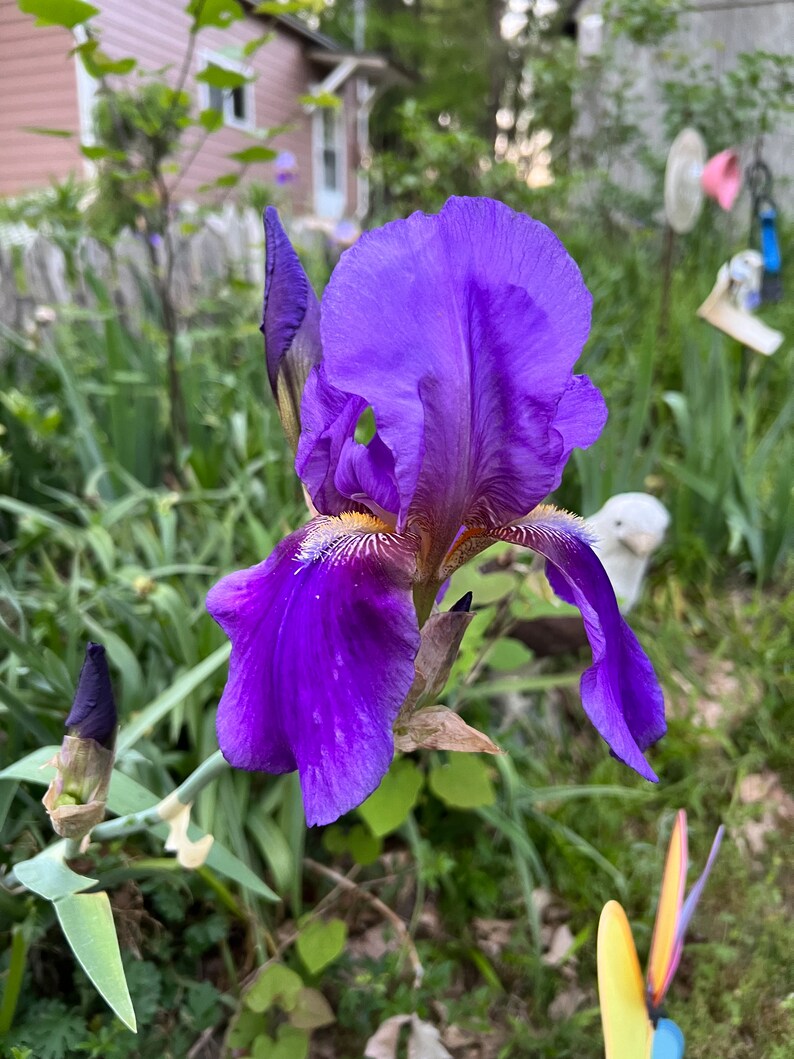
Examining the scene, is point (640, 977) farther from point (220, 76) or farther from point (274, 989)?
point (220, 76)

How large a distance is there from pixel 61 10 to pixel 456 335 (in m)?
1.47

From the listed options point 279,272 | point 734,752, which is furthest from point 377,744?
point 734,752

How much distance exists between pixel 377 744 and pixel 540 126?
758 centimetres

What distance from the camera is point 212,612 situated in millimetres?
590

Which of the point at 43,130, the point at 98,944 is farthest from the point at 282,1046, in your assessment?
the point at 43,130

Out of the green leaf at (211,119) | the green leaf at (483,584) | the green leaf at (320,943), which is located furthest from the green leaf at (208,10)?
the green leaf at (320,943)

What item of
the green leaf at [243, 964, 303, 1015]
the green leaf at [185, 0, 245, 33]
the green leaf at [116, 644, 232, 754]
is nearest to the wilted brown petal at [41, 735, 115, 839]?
the green leaf at [116, 644, 232, 754]

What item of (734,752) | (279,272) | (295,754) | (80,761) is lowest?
(734,752)

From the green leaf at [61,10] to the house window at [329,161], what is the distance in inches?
410

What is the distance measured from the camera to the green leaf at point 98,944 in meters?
0.67

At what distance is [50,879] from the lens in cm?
72

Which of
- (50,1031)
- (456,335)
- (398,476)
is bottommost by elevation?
(50,1031)

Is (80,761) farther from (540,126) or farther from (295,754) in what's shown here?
(540,126)

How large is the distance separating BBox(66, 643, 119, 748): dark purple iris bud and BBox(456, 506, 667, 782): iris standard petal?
377 millimetres
